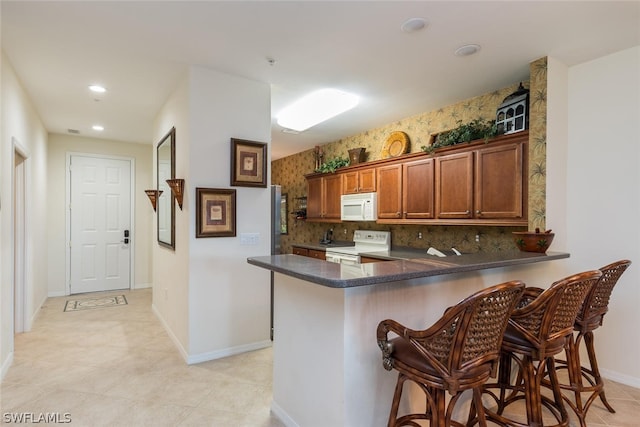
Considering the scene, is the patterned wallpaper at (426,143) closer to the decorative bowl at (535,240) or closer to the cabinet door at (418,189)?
the decorative bowl at (535,240)

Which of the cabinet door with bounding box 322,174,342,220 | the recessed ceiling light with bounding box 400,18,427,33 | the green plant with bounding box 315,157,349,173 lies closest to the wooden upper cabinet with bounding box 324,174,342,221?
the cabinet door with bounding box 322,174,342,220

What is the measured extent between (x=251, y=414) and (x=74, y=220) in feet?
16.7

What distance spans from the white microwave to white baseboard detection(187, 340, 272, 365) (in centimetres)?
Result: 209

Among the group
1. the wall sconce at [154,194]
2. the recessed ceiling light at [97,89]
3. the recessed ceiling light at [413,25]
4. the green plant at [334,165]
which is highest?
the recessed ceiling light at [97,89]

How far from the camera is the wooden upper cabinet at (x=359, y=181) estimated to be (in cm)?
460

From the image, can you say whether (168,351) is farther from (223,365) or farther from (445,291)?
(445,291)

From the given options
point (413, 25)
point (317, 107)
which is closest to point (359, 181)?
point (317, 107)

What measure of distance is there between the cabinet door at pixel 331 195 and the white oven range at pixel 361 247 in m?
0.49

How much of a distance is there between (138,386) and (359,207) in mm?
3198

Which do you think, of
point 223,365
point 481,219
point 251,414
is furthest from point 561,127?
point 223,365

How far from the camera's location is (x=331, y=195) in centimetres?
543

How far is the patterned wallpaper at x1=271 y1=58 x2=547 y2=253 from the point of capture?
2.82 metres

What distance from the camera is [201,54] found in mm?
2750

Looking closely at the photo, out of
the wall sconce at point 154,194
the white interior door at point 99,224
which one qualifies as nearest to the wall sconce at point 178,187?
the wall sconce at point 154,194
